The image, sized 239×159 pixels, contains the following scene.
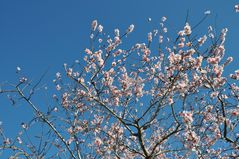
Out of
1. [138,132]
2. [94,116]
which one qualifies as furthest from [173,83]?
[94,116]

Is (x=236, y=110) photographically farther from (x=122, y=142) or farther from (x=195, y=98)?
(x=122, y=142)

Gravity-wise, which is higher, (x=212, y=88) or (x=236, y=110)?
(x=212, y=88)

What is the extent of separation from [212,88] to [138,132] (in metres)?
1.78

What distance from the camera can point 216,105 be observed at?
7590 millimetres

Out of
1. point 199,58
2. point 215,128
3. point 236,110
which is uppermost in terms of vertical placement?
point 199,58

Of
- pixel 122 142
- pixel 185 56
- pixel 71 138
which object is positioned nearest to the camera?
pixel 185 56

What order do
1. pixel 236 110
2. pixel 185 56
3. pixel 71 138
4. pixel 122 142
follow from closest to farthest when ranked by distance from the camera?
pixel 236 110 → pixel 185 56 → pixel 122 142 → pixel 71 138

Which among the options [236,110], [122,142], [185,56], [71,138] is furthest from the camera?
[71,138]

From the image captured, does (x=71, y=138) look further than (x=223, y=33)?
Yes

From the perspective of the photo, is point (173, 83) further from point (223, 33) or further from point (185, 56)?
point (223, 33)

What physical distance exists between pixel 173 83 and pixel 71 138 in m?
2.91

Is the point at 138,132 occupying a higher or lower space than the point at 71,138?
lower

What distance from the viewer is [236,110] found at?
7.18 m

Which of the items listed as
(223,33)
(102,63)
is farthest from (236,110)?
(102,63)
